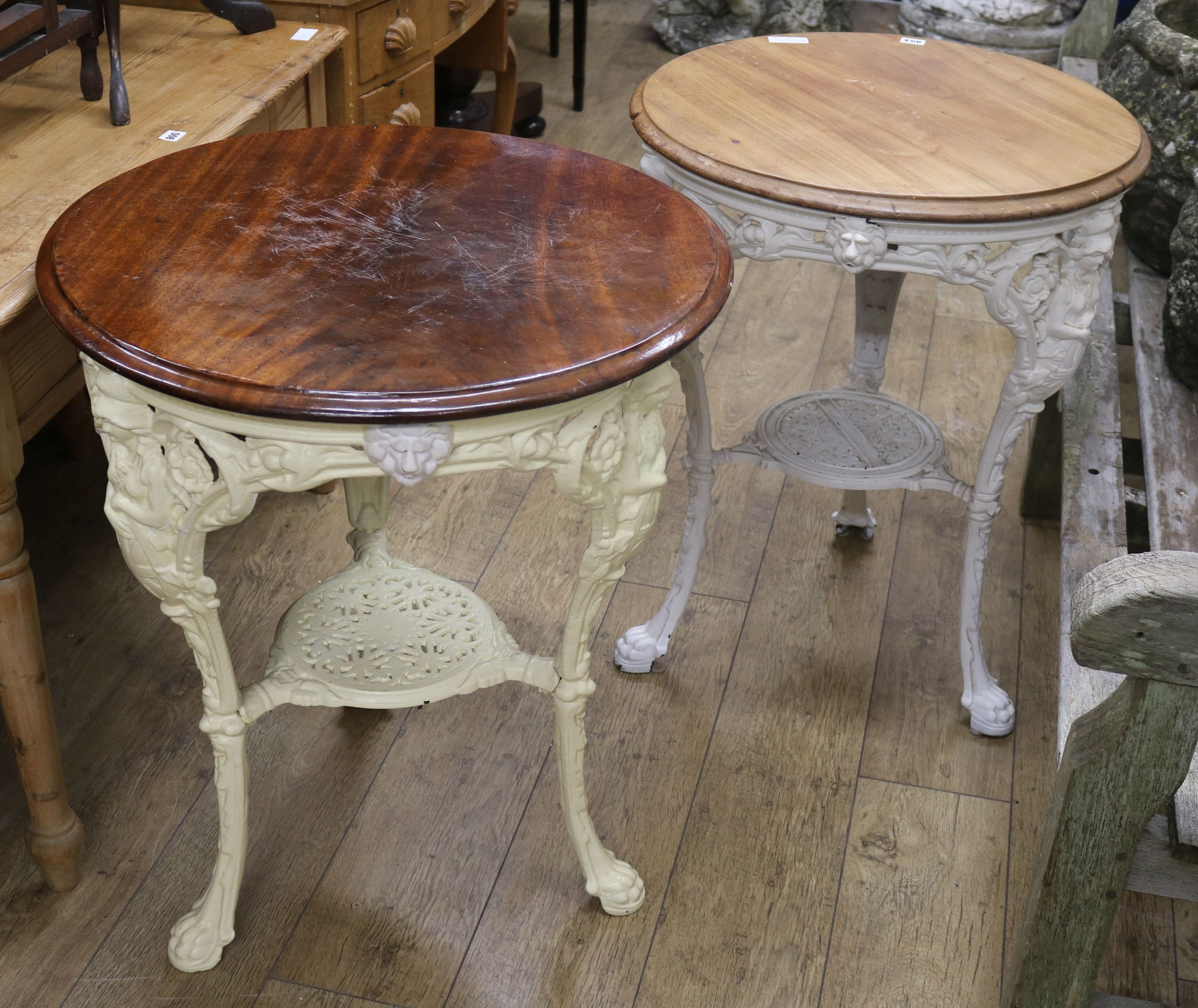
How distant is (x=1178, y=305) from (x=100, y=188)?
1511 mm

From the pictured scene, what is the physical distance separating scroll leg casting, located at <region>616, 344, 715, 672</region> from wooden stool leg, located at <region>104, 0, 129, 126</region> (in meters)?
0.84

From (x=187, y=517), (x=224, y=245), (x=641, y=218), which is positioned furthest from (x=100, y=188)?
(x=641, y=218)

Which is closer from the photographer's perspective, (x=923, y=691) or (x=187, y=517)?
(x=187, y=517)

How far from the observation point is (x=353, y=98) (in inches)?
83.9

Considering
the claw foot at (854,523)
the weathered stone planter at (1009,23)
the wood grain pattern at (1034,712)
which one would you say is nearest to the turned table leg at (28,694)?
the wood grain pattern at (1034,712)

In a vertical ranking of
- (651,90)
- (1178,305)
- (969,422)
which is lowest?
(969,422)

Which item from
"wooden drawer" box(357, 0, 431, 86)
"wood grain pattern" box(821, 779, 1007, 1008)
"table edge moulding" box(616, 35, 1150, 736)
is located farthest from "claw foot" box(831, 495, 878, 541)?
"wooden drawer" box(357, 0, 431, 86)

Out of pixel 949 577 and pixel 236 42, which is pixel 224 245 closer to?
pixel 236 42

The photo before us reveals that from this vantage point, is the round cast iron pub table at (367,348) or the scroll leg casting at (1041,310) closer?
the round cast iron pub table at (367,348)

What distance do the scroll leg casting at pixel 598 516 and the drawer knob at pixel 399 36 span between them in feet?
3.89

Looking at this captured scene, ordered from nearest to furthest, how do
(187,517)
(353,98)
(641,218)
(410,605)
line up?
1. (187,517)
2. (641,218)
3. (410,605)
4. (353,98)

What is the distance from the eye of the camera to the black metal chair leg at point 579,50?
394 cm

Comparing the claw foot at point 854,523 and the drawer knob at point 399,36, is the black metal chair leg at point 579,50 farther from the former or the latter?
the claw foot at point 854,523

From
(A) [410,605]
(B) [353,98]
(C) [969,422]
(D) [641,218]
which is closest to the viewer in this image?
(D) [641,218]
